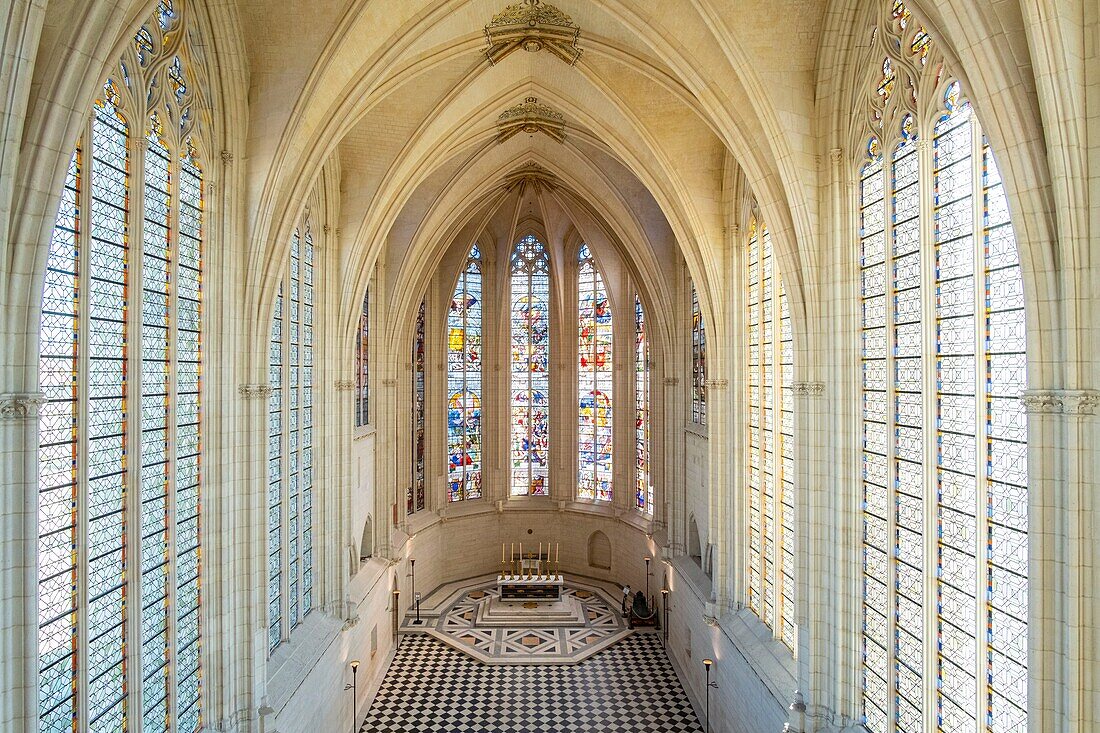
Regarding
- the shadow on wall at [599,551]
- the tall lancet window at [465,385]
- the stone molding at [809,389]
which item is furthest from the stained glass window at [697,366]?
the tall lancet window at [465,385]

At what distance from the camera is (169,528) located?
9672 mm

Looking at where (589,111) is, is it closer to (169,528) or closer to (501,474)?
(169,528)

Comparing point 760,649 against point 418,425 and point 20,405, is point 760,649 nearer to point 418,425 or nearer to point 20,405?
point 20,405

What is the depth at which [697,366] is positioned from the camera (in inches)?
832

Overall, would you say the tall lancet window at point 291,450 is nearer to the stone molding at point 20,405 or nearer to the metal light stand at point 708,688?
the stone molding at point 20,405

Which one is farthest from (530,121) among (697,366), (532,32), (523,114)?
(697,366)

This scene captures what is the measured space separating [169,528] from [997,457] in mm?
10836

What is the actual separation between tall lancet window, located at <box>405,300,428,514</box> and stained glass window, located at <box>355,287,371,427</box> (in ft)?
16.9

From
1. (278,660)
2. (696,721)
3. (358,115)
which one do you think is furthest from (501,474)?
(358,115)

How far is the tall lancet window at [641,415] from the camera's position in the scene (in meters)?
27.3

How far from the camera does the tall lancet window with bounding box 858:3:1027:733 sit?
7.62 m

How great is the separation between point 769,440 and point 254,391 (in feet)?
35.1

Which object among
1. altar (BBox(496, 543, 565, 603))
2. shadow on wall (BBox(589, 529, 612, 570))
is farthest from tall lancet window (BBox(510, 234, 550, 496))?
altar (BBox(496, 543, 565, 603))

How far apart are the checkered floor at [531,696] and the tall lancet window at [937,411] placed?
9152mm
